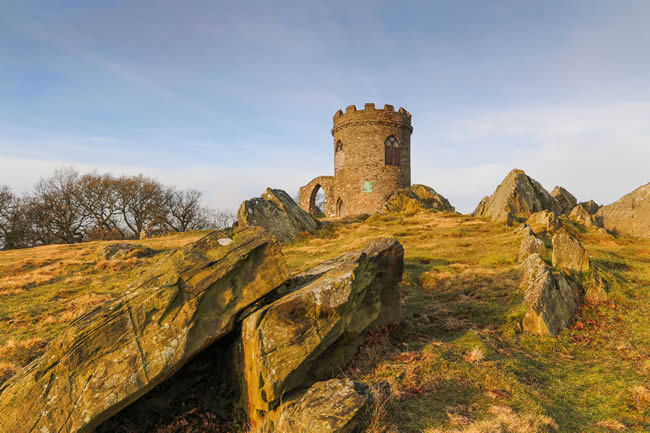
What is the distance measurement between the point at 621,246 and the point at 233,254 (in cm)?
1938

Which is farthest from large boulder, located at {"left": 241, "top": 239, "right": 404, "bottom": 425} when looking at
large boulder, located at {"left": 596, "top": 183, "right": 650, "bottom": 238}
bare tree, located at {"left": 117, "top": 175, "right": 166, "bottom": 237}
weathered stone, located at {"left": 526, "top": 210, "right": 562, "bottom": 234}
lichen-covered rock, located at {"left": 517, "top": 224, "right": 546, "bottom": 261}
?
bare tree, located at {"left": 117, "top": 175, "right": 166, "bottom": 237}

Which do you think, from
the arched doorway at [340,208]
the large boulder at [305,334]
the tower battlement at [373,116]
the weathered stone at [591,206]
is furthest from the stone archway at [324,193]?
the large boulder at [305,334]

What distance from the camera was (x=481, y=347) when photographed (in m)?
8.69

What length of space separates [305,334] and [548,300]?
23.2ft

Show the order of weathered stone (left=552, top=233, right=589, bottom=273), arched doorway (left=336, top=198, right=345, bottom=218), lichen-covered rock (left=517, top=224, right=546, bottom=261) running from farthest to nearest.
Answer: arched doorway (left=336, top=198, right=345, bottom=218)
lichen-covered rock (left=517, top=224, right=546, bottom=261)
weathered stone (left=552, top=233, right=589, bottom=273)

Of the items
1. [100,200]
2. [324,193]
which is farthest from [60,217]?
[324,193]

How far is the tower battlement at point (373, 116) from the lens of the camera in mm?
42625

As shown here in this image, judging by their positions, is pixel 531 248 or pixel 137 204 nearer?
pixel 531 248

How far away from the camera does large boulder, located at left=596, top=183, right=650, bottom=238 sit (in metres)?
21.8

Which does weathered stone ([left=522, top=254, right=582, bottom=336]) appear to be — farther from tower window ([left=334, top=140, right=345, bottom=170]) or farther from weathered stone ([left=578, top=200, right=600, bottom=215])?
tower window ([left=334, top=140, right=345, bottom=170])

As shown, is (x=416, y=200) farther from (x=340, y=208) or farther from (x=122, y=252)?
(x=122, y=252)

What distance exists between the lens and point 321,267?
1025cm

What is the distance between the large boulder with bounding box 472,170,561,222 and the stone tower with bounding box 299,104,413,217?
43.9 ft

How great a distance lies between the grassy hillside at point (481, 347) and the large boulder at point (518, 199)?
7.55 metres
